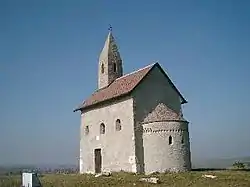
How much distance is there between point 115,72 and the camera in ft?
128

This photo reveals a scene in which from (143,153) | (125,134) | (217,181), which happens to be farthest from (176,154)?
(217,181)

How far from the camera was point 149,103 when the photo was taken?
32.1 meters

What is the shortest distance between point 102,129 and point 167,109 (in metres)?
7.19

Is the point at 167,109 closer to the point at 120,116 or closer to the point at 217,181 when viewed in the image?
the point at 120,116

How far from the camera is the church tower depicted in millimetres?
38719

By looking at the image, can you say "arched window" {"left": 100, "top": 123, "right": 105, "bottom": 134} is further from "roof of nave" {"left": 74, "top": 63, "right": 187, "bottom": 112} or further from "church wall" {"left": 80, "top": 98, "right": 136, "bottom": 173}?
"roof of nave" {"left": 74, "top": 63, "right": 187, "bottom": 112}

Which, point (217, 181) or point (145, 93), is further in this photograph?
point (145, 93)

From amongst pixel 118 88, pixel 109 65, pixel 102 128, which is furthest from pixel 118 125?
pixel 109 65

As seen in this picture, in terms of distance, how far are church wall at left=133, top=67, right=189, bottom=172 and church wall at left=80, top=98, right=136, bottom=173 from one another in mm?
570

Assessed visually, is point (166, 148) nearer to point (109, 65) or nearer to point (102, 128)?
point (102, 128)

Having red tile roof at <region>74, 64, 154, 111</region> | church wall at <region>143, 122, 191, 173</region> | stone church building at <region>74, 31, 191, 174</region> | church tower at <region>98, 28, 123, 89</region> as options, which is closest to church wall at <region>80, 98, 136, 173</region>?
stone church building at <region>74, 31, 191, 174</region>

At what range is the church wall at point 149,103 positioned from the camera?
1182 inches

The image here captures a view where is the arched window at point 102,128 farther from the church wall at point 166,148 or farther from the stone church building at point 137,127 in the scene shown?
the church wall at point 166,148

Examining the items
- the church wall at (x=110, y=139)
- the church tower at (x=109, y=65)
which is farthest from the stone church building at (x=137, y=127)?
the church tower at (x=109, y=65)
